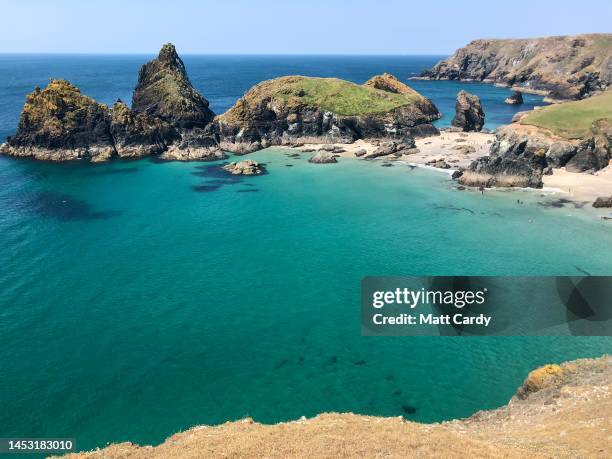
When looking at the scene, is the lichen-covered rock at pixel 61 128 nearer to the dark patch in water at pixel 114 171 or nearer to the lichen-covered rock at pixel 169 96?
the dark patch in water at pixel 114 171

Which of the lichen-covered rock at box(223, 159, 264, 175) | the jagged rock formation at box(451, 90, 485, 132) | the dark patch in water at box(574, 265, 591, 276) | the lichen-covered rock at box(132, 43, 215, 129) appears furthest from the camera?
the jagged rock formation at box(451, 90, 485, 132)

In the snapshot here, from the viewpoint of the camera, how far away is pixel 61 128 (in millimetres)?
109938

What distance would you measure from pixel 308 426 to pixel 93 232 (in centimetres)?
5331

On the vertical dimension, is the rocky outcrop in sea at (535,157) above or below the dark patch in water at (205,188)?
above

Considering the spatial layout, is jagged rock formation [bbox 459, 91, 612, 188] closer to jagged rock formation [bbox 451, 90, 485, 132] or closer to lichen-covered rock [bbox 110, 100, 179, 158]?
jagged rock formation [bbox 451, 90, 485, 132]

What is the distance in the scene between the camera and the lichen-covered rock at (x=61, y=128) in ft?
358

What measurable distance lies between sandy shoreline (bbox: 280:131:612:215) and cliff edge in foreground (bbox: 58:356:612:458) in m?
53.9

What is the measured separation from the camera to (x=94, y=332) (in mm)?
42469

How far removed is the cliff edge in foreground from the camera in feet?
74.6

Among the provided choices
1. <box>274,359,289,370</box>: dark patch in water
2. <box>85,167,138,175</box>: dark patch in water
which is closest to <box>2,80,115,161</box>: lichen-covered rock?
<box>85,167,138,175</box>: dark patch in water

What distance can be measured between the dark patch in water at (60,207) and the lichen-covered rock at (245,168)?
99.6 ft

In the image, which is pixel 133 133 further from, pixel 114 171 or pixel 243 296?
pixel 243 296

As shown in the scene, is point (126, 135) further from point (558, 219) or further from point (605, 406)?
point (605, 406)

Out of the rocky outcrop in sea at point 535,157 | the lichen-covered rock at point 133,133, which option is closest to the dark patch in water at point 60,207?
the lichen-covered rock at point 133,133
